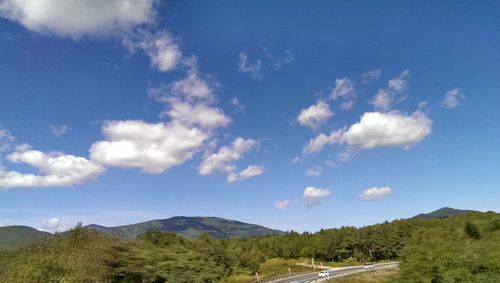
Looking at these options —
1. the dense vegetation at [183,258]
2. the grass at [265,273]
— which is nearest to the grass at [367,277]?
the dense vegetation at [183,258]

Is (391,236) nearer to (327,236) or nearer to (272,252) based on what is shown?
(327,236)

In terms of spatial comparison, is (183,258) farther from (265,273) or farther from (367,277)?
(265,273)

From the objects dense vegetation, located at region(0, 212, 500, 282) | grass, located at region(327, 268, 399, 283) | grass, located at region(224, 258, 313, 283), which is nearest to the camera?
dense vegetation, located at region(0, 212, 500, 282)

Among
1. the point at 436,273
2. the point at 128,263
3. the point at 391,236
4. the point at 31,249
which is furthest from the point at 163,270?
the point at 391,236

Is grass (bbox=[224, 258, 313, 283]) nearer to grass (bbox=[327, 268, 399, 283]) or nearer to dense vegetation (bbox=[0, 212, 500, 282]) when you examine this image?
dense vegetation (bbox=[0, 212, 500, 282])

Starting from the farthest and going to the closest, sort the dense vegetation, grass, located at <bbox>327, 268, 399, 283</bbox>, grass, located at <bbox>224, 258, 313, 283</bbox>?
grass, located at <bbox>224, 258, 313, 283</bbox> < grass, located at <bbox>327, 268, 399, 283</bbox> < the dense vegetation

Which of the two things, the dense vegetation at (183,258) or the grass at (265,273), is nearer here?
the dense vegetation at (183,258)

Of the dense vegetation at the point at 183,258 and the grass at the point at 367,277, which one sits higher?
the dense vegetation at the point at 183,258

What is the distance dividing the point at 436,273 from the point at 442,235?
15.2 metres

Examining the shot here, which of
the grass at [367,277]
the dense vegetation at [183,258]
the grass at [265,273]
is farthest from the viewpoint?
the grass at [265,273]

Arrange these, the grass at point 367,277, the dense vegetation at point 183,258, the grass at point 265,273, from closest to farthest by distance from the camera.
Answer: the dense vegetation at point 183,258
the grass at point 367,277
the grass at point 265,273

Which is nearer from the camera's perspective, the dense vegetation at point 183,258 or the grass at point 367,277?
the dense vegetation at point 183,258

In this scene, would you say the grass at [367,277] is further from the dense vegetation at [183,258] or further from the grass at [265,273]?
the grass at [265,273]

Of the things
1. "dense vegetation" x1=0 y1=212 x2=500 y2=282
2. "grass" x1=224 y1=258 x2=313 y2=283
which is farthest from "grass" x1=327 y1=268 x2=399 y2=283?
"grass" x1=224 y1=258 x2=313 y2=283
